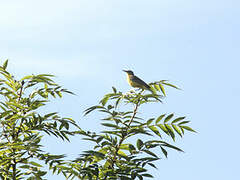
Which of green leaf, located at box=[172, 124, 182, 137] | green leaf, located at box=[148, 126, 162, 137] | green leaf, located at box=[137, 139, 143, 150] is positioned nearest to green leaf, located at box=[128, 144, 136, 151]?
green leaf, located at box=[137, 139, 143, 150]

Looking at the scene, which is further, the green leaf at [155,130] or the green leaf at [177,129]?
the green leaf at [177,129]

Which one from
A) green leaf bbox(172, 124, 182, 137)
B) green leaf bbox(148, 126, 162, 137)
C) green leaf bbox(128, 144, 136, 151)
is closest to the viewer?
green leaf bbox(128, 144, 136, 151)

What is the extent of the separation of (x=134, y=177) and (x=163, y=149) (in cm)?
51

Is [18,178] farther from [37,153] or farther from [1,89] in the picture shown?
[1,89]

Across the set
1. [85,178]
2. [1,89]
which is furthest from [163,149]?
[1,89]

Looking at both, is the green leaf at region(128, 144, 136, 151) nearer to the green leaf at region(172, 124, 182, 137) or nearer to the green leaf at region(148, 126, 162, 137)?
the green leaf at region(148, 126, 162, 137)

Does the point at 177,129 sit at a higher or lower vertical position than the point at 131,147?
higher

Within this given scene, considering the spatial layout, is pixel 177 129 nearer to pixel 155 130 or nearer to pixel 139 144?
pixel 155 130

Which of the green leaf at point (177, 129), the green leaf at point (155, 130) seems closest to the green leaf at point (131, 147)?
the green leaf at point (155, 130)

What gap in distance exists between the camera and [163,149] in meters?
4.65

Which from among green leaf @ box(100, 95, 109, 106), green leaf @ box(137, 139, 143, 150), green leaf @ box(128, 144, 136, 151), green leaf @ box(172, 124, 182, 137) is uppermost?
green leaf @ box(100, 95, 109, 106)

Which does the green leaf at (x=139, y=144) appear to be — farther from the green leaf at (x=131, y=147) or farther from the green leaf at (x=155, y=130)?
the green leaf at (x=155, y=130)

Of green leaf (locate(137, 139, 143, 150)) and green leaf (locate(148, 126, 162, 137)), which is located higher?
green leaf (locate(148, 126, 162, 137))

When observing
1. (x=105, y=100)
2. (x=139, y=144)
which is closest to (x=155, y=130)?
(x=139, y=144)
